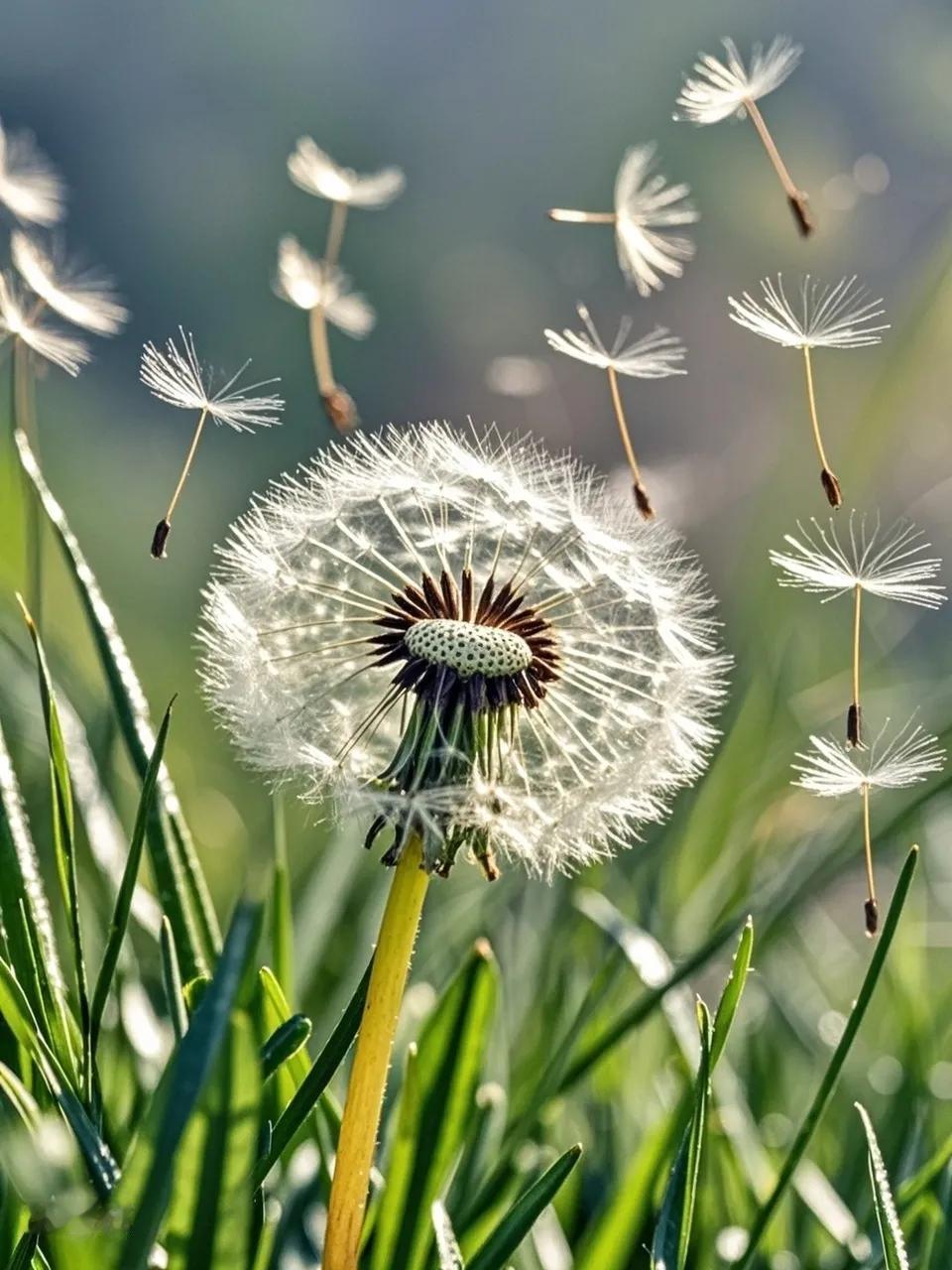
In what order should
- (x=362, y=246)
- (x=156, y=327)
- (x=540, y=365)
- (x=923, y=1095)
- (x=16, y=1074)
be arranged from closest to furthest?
(x=16, y=1074), (x=923, y=1095), (x=540, y=365), (x=156, y=327), (x=362, y=246)

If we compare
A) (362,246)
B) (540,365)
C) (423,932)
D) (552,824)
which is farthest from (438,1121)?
(362,246)

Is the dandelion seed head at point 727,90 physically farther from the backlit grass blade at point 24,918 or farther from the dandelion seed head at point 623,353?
the backlit grass blade at point 24,918

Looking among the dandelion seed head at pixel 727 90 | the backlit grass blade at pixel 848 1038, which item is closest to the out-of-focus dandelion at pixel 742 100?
the dandelion seed head at pixel 727 90

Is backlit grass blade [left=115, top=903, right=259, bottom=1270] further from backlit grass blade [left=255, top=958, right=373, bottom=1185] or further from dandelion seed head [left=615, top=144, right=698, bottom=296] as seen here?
dandelion seed head [left=615, top=144, right=698, bottom=296]

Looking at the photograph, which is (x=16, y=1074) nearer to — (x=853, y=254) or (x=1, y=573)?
(x=1, y=573)

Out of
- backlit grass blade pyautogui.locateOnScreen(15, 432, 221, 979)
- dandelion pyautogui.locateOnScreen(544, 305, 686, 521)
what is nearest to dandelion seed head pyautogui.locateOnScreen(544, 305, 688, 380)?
dandelion pyautogui.locateOnScreen(544, 305, 686, 521)
